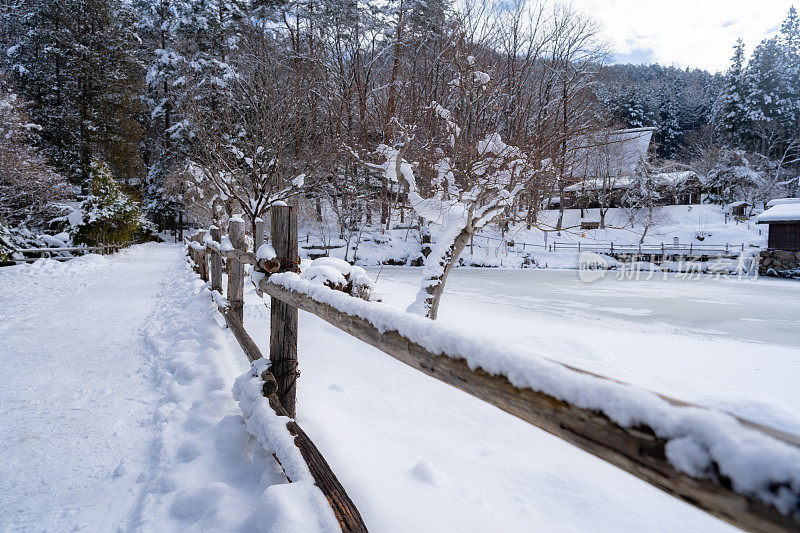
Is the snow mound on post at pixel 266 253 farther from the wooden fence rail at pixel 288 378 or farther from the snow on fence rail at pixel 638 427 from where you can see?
the snow on fence rail at pixel 638 427

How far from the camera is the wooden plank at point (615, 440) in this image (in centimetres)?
65

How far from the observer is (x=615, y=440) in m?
0.82

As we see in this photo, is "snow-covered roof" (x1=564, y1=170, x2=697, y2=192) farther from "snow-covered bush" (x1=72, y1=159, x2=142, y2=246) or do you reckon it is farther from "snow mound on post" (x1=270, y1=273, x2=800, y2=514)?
"snow mound on post" (x1=270, y1=273, x2=800, y2=514)

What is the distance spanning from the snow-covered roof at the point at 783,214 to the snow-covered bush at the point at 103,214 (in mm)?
35543

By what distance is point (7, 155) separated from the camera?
526 inches

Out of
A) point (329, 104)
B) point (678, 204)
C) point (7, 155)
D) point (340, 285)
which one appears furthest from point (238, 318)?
point (678, 204)

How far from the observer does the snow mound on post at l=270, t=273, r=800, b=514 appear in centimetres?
61

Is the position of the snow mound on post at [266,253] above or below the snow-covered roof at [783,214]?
below

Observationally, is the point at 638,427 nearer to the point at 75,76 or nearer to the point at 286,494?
the point at 286,494

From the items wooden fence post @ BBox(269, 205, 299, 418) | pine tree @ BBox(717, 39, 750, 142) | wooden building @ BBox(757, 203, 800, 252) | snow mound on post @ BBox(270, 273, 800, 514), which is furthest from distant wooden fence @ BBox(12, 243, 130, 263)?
pine tree @ BBox(717, 39, 750, 142)

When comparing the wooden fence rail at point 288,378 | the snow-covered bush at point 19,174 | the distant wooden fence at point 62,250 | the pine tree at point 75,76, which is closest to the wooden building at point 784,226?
the wooden fence rail at point 288,378

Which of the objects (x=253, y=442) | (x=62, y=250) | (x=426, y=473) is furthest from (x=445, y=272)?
(x=62, y=250)

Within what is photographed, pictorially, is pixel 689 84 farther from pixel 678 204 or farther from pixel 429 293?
pixel 429 293

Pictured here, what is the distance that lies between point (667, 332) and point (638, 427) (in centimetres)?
979
